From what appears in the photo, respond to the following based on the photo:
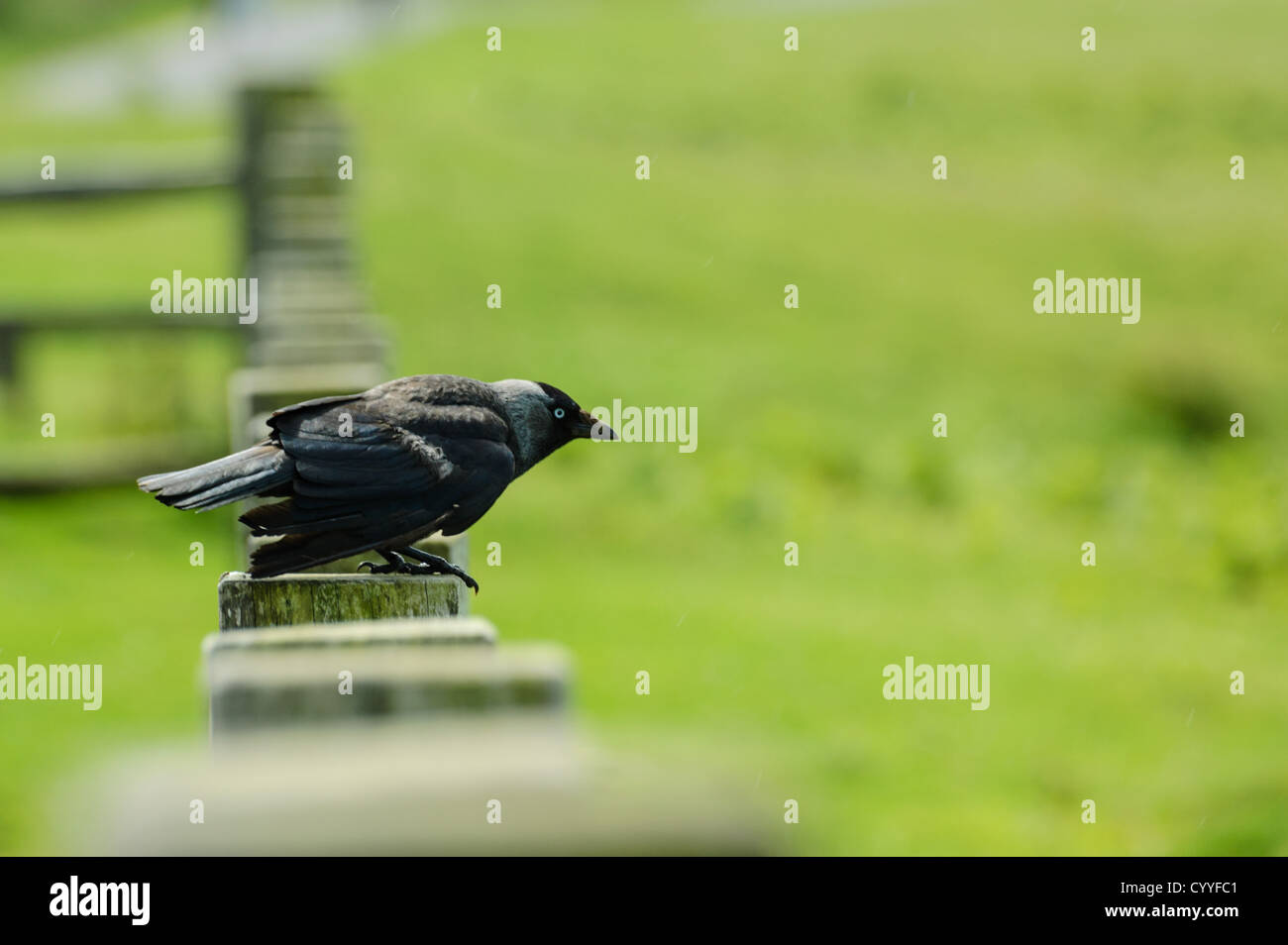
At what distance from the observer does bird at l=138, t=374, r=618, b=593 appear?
2.48 meters

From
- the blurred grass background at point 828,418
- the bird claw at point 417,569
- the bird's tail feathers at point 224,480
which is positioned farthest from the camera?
the blurred grass background at point 828,418

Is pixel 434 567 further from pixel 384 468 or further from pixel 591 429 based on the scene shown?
pixel 591 429

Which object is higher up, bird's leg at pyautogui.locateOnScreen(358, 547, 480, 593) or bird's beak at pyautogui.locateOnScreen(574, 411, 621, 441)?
bird's beak at pyautogui.locateOnScreen(574, 411, 621, 441)

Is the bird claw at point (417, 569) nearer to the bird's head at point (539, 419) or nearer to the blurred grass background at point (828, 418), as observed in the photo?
the bird's head at point (539, 419)

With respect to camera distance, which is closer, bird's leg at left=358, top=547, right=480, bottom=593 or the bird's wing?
the bird's wing

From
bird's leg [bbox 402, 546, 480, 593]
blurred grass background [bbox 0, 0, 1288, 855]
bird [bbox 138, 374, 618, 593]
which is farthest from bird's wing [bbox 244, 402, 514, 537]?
blurred grass background [bbox 0, 0, 1288, 855]

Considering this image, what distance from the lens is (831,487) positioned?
11.5 m

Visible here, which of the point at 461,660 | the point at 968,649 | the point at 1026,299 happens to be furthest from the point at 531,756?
the point at 1026,299

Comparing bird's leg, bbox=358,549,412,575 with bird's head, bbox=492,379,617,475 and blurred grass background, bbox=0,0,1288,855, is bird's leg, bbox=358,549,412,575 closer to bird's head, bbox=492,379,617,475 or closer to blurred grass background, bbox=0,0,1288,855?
bird's head, bbox=492,379,617,475

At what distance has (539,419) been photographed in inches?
111

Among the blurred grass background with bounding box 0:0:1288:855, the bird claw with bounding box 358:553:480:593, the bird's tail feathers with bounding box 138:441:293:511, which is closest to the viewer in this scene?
the bird's tail feathers with bounding box 138:441:293:511

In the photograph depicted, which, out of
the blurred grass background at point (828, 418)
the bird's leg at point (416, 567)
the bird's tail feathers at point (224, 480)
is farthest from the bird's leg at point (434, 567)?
the blurred grass background at point (828, 418)

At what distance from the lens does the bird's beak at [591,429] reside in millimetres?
2754

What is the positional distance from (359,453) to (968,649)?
6.47 metres
